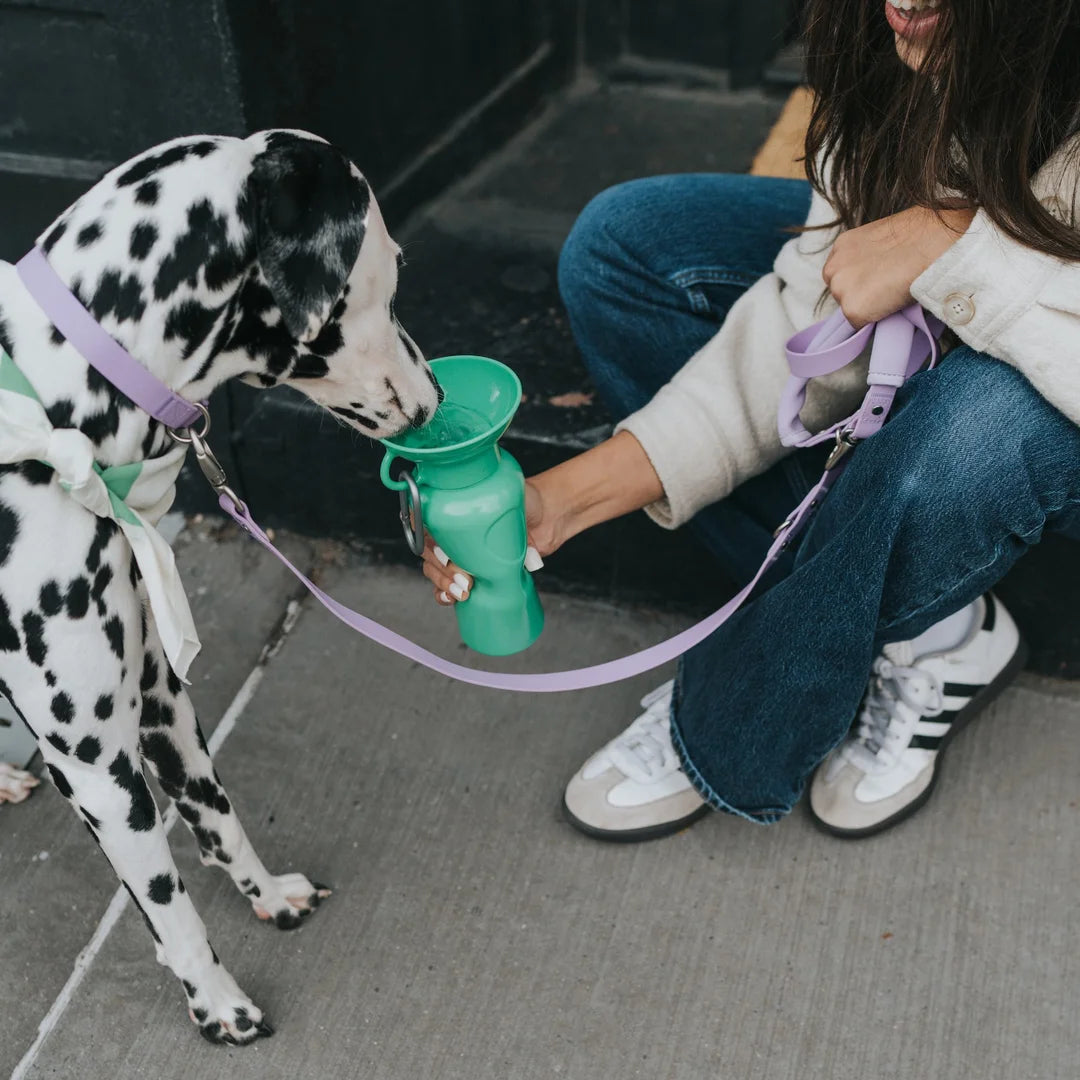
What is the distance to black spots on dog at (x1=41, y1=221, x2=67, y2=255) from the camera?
4.77 ft

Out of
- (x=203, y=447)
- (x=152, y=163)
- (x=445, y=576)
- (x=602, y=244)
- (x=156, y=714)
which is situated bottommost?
(x=156, y=714)

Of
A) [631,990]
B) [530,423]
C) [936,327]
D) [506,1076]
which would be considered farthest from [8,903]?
[936,327]

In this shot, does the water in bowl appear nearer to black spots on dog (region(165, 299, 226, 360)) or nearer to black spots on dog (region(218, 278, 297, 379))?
black spots on dog (region(218, 278, 297, 379))

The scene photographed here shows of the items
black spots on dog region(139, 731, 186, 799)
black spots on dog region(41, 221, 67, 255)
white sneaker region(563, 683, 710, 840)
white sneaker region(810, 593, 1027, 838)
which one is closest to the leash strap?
black spots on dog region(41, 221, 67, 255)

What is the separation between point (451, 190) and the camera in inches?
138

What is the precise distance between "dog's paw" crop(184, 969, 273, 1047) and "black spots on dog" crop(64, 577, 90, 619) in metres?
0.71

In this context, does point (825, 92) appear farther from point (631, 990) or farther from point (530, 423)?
point (631, 990)

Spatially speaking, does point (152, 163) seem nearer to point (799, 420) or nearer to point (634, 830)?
point (799, 420)

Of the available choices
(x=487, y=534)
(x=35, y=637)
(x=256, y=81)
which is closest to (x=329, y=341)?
(x=487, y=534)

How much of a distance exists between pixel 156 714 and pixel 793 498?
117cm

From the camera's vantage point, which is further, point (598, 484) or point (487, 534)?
point (598, 484)

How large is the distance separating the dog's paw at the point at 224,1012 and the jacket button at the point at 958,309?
1.48m

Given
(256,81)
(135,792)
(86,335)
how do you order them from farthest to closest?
(256,81), (135,792), (86,335)

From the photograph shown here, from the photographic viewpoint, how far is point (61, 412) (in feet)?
4.68
